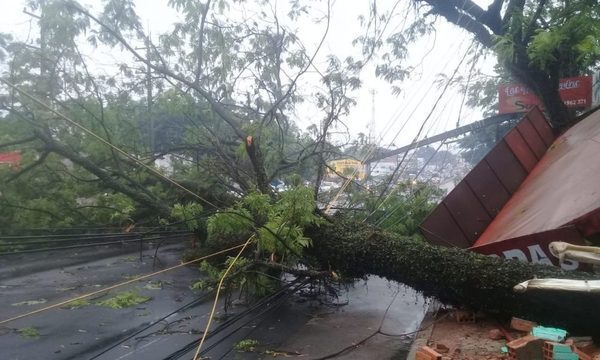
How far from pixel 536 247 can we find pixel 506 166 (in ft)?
8.28

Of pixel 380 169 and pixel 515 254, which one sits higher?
pixel 380 169

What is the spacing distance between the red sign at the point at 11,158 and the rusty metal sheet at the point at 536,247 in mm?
6791

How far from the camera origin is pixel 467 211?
21.2ft

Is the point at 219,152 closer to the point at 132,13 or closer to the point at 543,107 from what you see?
the point at 132,13

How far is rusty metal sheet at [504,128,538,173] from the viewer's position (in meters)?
7.25

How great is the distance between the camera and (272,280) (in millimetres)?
6137

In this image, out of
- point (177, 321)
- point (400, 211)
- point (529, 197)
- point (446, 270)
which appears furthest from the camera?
point (400, 211)

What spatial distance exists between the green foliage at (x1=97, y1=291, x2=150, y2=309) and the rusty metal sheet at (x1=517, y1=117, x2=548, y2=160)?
6.21 meters

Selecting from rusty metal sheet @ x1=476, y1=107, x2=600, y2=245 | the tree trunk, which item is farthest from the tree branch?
rusty metal sheet @ x1=476, y1=107, x2=600, y2=245

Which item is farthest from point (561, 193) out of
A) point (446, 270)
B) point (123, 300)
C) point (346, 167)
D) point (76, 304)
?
point (76, 304)

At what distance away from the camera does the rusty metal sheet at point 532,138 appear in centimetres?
764

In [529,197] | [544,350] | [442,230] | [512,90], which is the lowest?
[544,350]

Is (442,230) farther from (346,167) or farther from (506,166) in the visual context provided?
(346,167)

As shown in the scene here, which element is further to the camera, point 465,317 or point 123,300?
point 123,300
